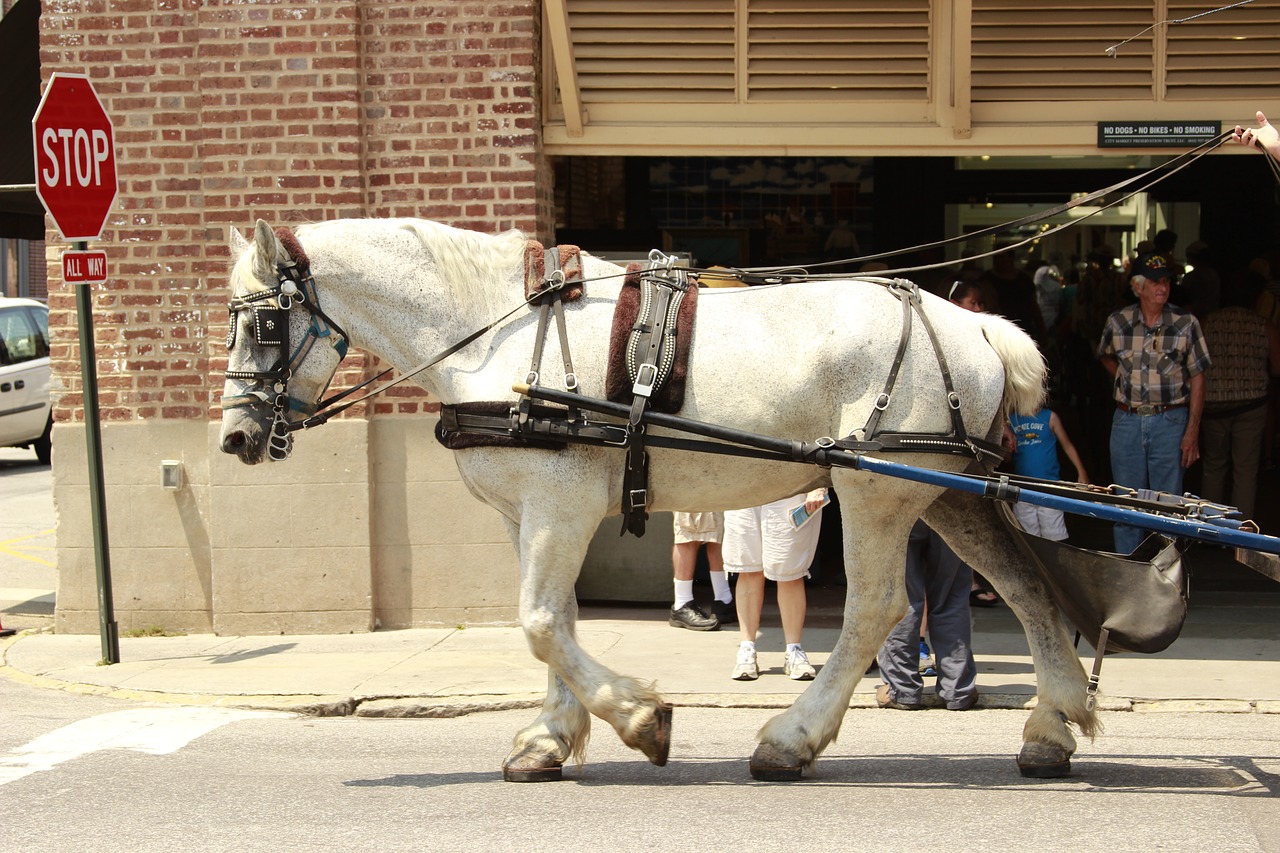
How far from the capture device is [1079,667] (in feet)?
18.3

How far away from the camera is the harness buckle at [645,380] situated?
5098 millimetres

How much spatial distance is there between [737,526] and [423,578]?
2331 mm

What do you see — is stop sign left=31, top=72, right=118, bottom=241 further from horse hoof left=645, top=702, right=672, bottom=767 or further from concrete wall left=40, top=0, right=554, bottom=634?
horse hoof left=645, top=702, right=672, bottom=767

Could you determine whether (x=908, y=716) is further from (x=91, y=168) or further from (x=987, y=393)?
(x=91, y=168)

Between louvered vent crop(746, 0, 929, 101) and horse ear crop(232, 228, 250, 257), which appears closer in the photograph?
horse ear crop(232, 228, 250, 257)

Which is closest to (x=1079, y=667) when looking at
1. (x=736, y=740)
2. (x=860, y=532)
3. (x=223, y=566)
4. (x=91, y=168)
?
(x=860, y=532)

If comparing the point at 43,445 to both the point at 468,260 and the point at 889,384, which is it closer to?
the point at 468,260

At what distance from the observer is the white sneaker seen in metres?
7.26

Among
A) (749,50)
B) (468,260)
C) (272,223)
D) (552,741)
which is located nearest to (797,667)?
(552,741)

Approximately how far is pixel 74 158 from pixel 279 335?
3331mm

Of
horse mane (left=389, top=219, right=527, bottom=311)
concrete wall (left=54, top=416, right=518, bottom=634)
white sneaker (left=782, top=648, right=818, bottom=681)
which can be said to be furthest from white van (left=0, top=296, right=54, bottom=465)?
horse mane (left=389, top=219, right=527, bottom=311)

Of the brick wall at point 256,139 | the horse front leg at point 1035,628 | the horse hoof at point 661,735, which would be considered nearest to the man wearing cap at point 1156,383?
the horse front leg at point 1035,628

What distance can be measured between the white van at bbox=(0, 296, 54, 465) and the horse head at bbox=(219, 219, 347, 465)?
1327cm

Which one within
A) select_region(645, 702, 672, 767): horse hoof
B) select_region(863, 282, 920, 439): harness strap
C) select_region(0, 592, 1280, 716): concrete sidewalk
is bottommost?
select_region(0, 592, 1280, 716): concrete sidewalk
